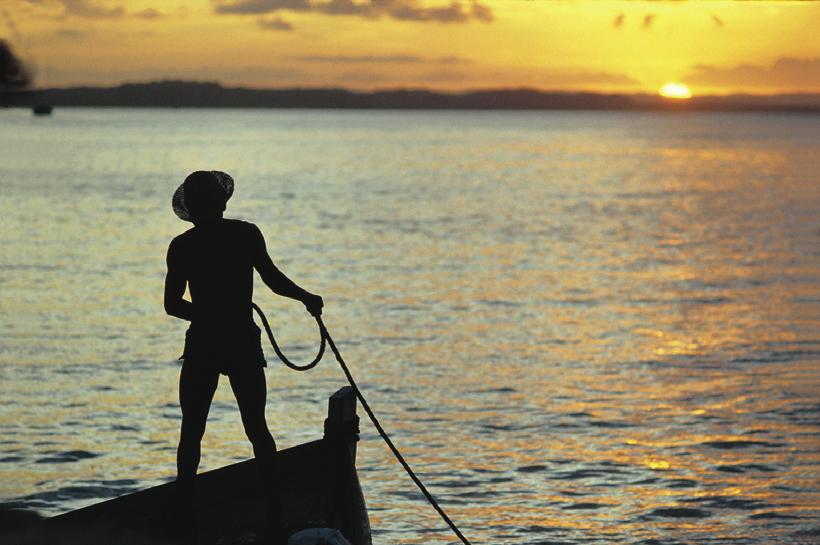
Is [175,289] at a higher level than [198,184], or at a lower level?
lower

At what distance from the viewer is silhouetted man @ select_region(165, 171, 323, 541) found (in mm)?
8133

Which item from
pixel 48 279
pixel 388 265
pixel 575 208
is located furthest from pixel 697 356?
pixel 575 208

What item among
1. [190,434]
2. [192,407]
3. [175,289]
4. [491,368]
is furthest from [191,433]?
[491,368]

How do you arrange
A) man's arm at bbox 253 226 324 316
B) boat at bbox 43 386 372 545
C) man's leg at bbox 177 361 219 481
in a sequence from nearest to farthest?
boat at bbox 43 386 372 545
man's leg at bbox 177 361 219 481
man's arm at bbox 253 226 324 316

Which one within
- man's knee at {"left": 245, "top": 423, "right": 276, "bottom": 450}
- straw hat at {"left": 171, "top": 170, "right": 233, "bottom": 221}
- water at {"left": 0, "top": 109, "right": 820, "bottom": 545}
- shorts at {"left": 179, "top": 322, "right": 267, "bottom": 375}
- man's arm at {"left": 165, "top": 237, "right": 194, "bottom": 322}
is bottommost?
water at {"left": 0, "top": 109, "right": 820, "bottom": 545}

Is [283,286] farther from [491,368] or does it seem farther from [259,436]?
[491,368]

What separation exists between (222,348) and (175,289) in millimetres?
501

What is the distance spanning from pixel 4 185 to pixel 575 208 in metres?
34.5

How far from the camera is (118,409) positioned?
58.8ft

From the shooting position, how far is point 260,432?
27.9ft

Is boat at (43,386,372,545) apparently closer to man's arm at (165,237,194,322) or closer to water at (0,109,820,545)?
man's arm at (165,237,194,322)

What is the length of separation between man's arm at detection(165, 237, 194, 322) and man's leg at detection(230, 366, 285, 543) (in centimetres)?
53

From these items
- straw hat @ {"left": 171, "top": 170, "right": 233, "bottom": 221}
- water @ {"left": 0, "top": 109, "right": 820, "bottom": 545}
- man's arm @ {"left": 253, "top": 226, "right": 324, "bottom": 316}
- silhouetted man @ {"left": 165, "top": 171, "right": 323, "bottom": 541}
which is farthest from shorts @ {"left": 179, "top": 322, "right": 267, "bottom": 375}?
water @ {"left": 0, "top": 109, "right": 820, "bottom": 545}

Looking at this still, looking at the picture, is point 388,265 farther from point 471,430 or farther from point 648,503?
point 648,503
